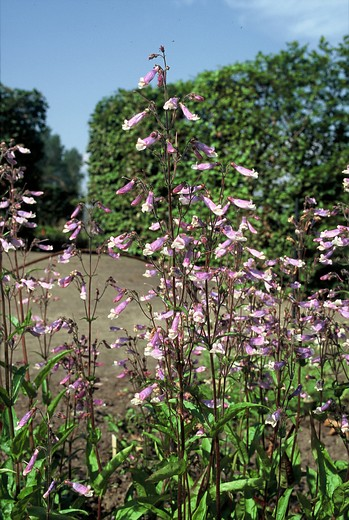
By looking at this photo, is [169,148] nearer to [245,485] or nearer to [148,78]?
[148,78]

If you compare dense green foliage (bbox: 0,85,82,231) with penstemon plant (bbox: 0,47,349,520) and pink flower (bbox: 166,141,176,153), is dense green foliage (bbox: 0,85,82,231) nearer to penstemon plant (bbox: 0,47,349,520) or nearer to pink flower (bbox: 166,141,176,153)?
penstemon plant (bbox: 0,47,349,520)

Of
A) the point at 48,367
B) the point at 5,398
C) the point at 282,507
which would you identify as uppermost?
the point at 48,367

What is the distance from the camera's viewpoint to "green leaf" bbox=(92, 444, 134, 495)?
2.75 metres

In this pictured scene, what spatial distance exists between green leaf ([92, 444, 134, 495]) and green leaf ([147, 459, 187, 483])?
0.38 metres

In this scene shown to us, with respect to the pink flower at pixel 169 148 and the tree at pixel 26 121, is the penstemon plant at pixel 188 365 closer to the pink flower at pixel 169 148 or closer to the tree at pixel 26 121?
the pink flower at pixel 169 148

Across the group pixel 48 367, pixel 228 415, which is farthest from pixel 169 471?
pixel 48 367

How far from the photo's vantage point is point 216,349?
7.91 ft

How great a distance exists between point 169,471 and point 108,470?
55 centimetres

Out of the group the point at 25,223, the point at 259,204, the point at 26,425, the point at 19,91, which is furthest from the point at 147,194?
the point at 19,91

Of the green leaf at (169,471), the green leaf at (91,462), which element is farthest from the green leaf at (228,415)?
the green leaf at (91,462)

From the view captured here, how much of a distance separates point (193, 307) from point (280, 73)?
27.9ft

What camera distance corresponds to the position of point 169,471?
7.80 ft

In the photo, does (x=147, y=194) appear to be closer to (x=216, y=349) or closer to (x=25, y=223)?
(x=216, y=349)

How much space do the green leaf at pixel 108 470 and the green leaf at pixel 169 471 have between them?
0.38 meters
